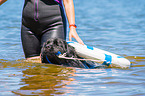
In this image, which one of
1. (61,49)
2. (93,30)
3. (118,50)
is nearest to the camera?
(61,49)

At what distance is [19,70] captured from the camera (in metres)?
5.63

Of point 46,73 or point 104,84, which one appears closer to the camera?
point 104,84

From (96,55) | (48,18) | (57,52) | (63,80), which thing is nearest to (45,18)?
Result: (48,18)

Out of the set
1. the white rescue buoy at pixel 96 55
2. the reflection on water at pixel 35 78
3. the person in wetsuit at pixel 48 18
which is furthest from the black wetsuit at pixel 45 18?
the reflection on water at pixel 35 78

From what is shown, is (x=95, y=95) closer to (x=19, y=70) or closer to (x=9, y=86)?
(x=9, y=86)

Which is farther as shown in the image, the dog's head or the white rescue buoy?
the white rescue buoy

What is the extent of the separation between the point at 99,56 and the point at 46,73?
0.96 metres

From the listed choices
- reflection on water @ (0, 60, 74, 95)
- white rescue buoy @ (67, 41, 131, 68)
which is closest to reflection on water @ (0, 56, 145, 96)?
reflection on water @ (0, 60, 74, 95)

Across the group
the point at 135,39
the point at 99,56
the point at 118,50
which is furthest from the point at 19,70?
the point at 135,39

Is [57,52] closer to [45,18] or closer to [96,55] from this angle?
[45,18]

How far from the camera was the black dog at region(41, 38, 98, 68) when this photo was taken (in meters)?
4.63

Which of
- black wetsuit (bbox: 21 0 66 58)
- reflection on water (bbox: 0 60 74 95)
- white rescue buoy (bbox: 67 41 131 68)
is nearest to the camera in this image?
reflection on water (bbox: 0 60 74 95)

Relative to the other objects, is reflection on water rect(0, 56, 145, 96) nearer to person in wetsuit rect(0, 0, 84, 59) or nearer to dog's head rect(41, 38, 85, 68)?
dog's head rect(41, 38, 85, 68)

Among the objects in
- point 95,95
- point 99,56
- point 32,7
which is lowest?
point 95,95
